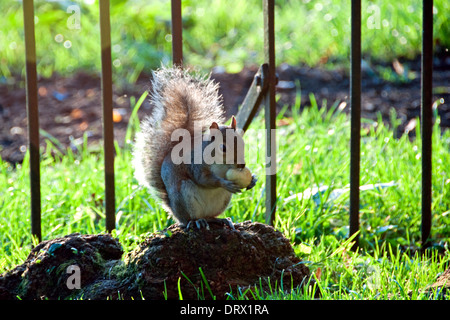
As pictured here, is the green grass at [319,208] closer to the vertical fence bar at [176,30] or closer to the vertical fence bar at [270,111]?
the vertical fence bar at [270,111]

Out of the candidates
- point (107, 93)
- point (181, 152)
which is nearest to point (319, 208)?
point (181, 152)

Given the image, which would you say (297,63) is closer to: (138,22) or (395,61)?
(395,61)

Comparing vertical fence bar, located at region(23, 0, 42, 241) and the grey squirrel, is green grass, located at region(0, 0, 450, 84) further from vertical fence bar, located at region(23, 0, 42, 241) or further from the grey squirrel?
the grey squirrel

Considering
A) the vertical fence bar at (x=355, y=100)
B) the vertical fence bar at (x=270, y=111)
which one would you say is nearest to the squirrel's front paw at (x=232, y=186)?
the vertical fence bar at (x=270, y=111)

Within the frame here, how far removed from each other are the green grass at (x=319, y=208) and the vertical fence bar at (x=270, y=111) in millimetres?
126

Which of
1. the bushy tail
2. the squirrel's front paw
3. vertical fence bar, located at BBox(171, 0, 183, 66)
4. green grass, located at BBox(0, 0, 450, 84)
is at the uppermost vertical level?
green grass, located at BBox(0, 0, 450, 84)

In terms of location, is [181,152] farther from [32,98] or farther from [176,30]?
[32,98]

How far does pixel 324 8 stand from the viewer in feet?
20.0

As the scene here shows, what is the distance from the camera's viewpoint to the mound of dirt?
2.31 meters

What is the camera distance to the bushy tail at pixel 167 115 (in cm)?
248

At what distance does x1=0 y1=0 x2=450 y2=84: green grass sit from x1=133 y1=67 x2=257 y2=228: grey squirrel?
2948 mm

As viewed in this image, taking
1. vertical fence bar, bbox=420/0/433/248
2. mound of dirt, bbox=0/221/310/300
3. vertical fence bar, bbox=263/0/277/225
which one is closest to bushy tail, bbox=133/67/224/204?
mound of dirt, bbox=0/221/310/300
